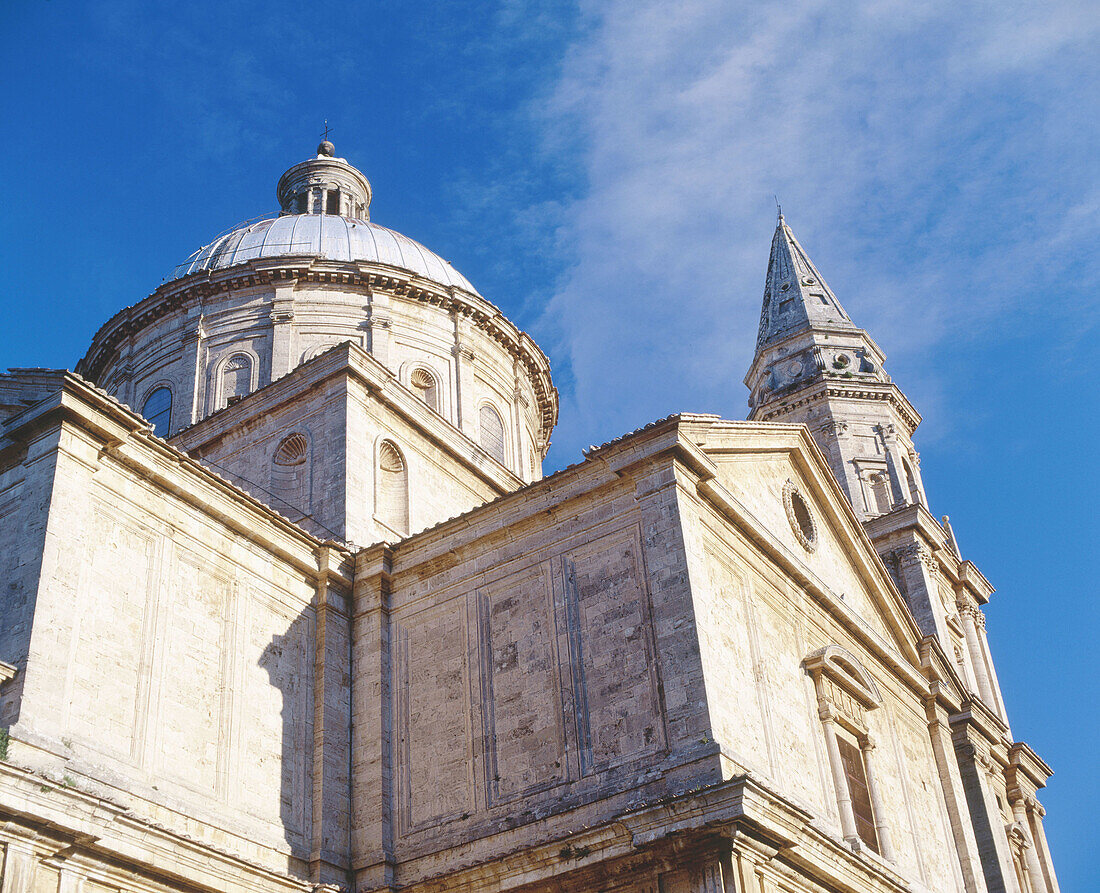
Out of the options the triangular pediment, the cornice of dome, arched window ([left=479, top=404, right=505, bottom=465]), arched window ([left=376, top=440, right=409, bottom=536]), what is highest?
the cornice of dome

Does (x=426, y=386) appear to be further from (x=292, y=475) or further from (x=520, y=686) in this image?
(x=520, y=686)

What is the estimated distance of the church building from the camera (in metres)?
13.8

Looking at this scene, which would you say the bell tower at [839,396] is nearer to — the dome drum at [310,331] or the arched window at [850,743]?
the dome drum at [310,331]

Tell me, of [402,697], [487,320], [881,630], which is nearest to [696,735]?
[402,697]

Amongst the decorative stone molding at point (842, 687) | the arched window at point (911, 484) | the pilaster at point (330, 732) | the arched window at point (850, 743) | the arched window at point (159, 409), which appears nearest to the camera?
the pilaster at point (330, 732)

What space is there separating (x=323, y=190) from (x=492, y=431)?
9.48 m

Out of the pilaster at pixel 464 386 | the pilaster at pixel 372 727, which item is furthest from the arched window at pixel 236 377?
the pilaster at pixel 372 727

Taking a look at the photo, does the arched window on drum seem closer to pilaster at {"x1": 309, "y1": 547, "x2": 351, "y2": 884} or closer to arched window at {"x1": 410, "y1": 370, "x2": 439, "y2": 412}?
arched window at {"x1": 410, "y1": 370, "x2": 439, "y2": 412}

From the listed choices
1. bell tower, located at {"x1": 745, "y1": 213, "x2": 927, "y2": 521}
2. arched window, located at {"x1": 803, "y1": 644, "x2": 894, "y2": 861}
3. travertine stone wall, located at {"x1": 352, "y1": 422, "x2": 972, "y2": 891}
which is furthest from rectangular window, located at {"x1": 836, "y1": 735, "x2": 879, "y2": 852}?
bell tower, located at {"x1": 745, "y1": 213, "x2": 927, "y2": 521}

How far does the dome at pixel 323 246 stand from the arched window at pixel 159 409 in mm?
2741

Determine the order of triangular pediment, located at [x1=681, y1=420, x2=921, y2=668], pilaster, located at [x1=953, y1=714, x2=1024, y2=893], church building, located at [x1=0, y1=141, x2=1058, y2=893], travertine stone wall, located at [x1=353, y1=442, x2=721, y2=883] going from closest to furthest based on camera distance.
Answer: church building, located at [x1=0, y1=141, x2=1058, y2=893]
travertine stone wall, located at [x1=353, y1=442, x2=721, y2=883]
triangular pediment, located at [x1=681, y1=420, x2=921, y2=668]
pilaster, located at [x1=953, y1=714, x2=1024, y2=893]

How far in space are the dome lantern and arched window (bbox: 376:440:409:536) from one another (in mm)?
12164

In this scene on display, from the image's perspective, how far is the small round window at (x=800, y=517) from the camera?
19438 millimetres

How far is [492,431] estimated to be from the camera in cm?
2705
